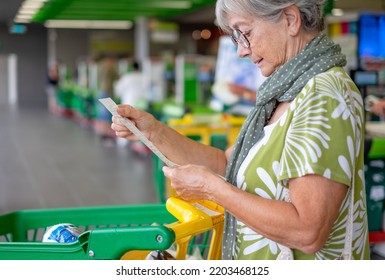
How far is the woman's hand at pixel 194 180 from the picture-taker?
1579mm

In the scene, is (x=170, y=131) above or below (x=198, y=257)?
above

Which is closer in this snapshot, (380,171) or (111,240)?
(111,240)

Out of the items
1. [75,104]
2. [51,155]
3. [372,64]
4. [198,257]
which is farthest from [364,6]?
[198,257]

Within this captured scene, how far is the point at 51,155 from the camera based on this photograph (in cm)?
1058

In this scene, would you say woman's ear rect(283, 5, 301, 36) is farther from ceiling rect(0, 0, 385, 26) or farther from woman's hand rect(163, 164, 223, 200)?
ceiling rect(0, 0, 385, 26)

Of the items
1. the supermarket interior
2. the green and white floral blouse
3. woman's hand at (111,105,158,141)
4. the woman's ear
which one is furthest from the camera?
the supermarket interior

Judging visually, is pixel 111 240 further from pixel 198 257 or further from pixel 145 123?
pixel 198 257

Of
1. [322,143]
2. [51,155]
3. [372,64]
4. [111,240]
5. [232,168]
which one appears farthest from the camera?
[51,155]

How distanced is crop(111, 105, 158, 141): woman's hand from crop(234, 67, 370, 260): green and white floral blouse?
0.44m

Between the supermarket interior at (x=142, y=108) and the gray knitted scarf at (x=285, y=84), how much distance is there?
43 centimetres

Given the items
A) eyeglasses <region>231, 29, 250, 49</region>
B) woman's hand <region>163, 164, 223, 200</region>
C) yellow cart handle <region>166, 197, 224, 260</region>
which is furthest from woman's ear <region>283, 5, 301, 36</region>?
yellow cart handle <region>166, 197, 224, 260</region>

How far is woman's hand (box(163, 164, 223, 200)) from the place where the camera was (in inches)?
62.2

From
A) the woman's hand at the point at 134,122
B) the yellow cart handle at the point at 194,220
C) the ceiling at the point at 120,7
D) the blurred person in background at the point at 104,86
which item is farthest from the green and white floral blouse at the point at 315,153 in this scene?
the ceiling at the point at 120,7
